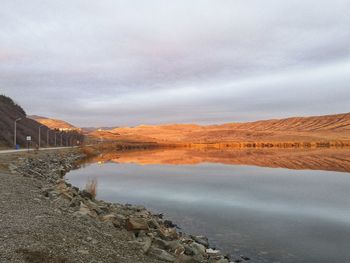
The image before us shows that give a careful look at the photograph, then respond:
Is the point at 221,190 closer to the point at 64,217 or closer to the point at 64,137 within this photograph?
the point at 64,217

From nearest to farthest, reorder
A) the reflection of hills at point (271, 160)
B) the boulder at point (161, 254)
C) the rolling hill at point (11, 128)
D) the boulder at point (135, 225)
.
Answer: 1. the boulder at point (161, 254)
2. the boulder at point (135, 225)
3. the reflection of hills at point (271, 160)
4. the rolling hill at point (11, 128)

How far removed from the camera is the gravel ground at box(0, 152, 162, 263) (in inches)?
319

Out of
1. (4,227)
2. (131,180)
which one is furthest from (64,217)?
(131,180)

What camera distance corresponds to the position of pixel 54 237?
9.36m

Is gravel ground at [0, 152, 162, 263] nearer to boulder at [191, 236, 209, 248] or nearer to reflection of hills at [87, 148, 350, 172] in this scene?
boulder at [191, 236, 209, 248]

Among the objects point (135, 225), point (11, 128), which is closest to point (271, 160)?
point (11, 128)

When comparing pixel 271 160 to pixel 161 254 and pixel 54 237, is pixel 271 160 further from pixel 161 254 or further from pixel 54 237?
pixel 54 237

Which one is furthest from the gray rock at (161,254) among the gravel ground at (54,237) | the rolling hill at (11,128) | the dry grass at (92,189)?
the rolling hill at (11,128)

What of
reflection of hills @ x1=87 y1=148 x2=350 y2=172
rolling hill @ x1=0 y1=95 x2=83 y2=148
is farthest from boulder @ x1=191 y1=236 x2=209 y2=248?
rolling hill @ x1=0 y1=95 x2=83 y2=148

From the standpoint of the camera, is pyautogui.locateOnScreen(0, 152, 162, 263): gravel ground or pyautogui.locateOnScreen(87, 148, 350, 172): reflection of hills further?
pyautogui.locateOnScreen(87, 148, 350, 172): reflection of hills

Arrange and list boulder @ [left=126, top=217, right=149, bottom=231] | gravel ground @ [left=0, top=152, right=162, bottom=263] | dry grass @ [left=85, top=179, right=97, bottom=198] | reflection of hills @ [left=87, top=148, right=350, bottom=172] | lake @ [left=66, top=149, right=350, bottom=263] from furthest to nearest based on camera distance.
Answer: reflection of hills @ [left=87, top=148, right=350, bottom=172]
dry grass @ [left=85, top=179, right=97, bottom=198]
lake @ [left=66, top=149, right=350, bottom=263]
boulder @ [left=126, top=217, right=149, bottom=231]
gravel ground @ [left=0, top=152, right=162, bottom=263]

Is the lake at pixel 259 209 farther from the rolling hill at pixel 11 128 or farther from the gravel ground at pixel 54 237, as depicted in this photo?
the rolling hill at pixel 11 128

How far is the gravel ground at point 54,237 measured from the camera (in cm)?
811

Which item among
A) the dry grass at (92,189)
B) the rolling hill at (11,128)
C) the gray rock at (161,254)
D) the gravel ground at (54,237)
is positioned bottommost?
the gray rock at (161,254)
